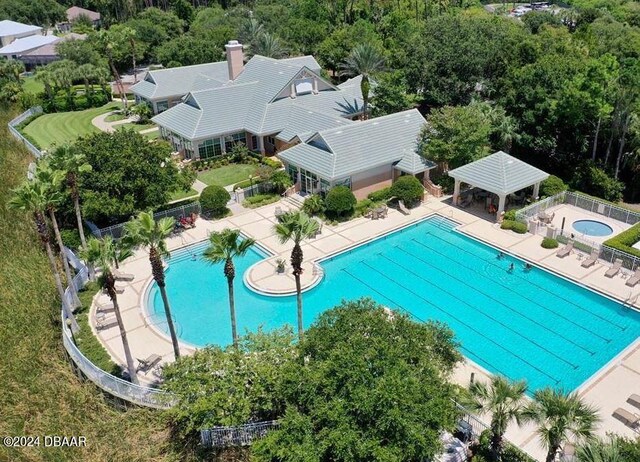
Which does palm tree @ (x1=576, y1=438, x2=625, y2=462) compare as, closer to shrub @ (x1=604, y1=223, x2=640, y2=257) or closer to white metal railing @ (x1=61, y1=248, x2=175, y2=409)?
white metal railing @ (x1=61, y1=248, x2=175, y2=409)

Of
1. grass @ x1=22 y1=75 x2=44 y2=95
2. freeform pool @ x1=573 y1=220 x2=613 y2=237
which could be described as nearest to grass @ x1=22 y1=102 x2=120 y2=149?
grass @ x1=22 y1=75 x2=44 y2=95

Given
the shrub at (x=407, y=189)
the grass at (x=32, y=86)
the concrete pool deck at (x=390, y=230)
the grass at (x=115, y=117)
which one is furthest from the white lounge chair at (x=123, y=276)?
the grass at (x=32, y=86)

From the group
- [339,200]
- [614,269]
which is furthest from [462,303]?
[339,200]

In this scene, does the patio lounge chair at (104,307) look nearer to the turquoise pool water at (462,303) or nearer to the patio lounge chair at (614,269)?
the turquoise pool water at (462,303)

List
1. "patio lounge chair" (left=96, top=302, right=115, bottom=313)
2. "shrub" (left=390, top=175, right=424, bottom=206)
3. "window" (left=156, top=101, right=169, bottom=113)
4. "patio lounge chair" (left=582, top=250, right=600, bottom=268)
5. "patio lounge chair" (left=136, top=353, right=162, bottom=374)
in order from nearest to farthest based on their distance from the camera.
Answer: "patio lounge chair" (left=136, top=353, right=162, bottom=374) → "patio lounge chair" (left=96, top=302, right=115, bottom=313) → "patio lounge chair" (left=582, top=250, right=600, bottom=268) → "shrub" (left=390, top=175, right=424, bottom=206) → "window" (left=156, top=101, right=169, bottom=113)

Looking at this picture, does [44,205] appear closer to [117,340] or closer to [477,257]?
[117,340]

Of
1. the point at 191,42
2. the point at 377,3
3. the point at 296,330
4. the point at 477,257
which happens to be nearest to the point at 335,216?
the point at 477,257
